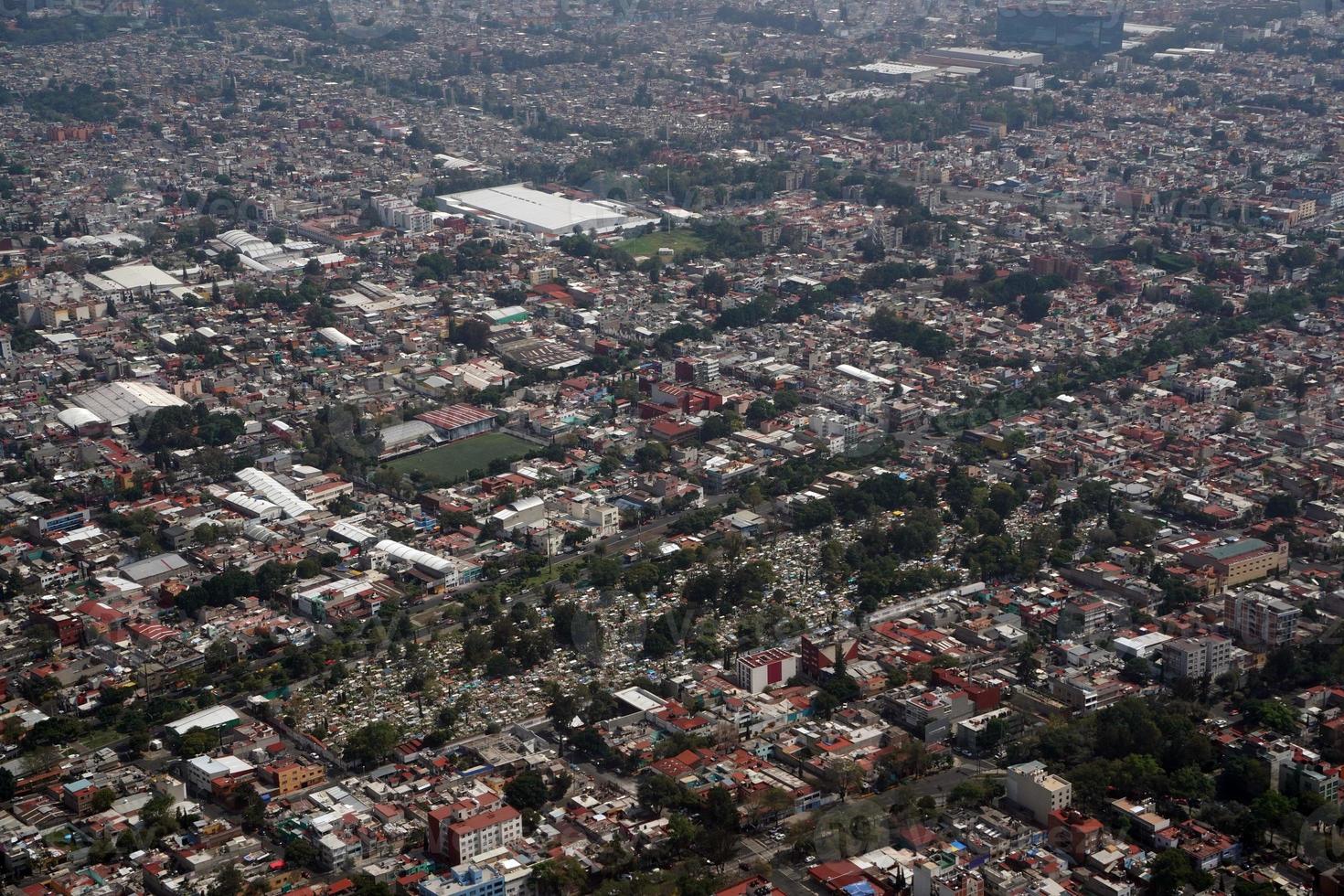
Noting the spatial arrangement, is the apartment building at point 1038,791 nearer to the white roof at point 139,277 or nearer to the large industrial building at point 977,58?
the white roof at point 139,277

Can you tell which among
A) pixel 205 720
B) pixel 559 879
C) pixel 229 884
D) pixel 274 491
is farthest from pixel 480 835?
pixel 274 491

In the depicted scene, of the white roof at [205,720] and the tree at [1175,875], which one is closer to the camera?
the tree at [1175,875]

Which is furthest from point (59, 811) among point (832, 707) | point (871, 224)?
point (871, 224)

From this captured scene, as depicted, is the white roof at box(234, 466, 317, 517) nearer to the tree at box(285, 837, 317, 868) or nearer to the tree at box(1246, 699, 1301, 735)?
the tree at box(285, 837, 317, 868)

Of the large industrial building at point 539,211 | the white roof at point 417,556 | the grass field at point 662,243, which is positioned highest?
the white roof at point 417,556

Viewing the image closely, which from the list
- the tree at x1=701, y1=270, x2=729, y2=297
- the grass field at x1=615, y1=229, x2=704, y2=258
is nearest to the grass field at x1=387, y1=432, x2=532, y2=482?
the tree at x1=701, y1=270, x2=729, y2=297

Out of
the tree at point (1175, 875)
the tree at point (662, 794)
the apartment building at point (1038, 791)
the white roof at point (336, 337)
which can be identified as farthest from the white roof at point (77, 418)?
the tree at point (1175, 875)
